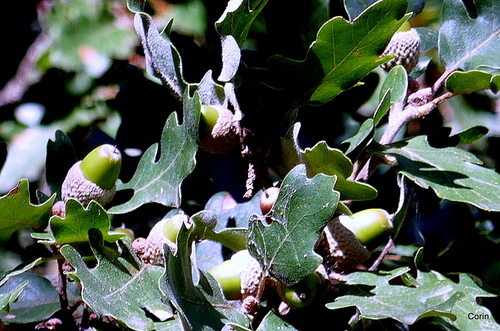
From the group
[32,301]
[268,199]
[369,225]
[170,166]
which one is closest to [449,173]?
[369,225]

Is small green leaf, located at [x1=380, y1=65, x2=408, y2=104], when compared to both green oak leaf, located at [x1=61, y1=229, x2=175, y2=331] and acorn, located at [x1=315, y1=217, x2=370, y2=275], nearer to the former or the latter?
acorn, located at [x1=315, y1=217, x2=370, y2=275]

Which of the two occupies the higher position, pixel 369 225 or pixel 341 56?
pixel 341 56

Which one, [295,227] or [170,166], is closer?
[295,227]

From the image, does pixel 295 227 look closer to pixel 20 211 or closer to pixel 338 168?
pixel 338 168

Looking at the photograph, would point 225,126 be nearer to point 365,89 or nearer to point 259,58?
point 259,58

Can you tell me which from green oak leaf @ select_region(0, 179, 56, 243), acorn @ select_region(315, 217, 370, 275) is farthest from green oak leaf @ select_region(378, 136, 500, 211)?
green oak leaf @ select_region(0, 179, 56, 243)

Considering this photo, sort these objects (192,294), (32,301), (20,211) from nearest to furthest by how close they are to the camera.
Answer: (192,294) → (20,211) → (32,301)
